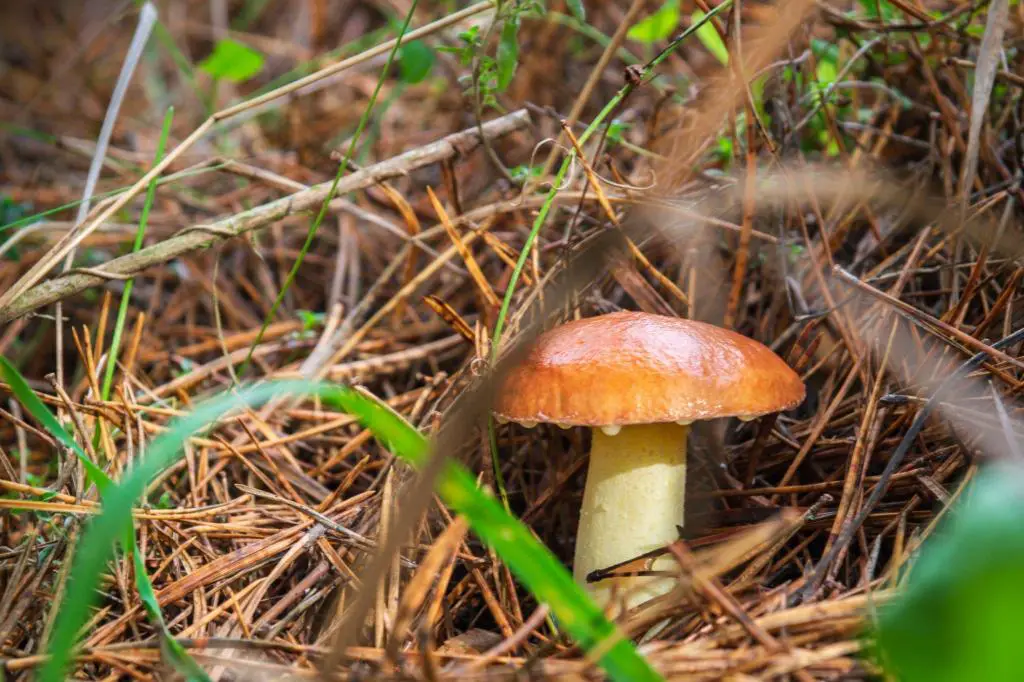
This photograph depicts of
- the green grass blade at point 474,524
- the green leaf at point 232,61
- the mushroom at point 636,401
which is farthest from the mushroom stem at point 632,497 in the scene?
the green leaf at point 232,61

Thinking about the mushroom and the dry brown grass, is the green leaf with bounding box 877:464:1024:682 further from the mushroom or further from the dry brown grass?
the mushroom

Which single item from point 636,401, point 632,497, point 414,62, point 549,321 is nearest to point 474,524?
point 636,401

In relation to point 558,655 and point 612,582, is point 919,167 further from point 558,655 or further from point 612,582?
point 558,655

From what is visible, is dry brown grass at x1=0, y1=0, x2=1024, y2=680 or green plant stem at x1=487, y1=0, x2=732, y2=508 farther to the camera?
green plant stem at x1=487, y1=0, x2=732, y2=508

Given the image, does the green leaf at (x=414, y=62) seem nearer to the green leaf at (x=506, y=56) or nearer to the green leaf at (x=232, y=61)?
the green leaf at (x=506, y=56)

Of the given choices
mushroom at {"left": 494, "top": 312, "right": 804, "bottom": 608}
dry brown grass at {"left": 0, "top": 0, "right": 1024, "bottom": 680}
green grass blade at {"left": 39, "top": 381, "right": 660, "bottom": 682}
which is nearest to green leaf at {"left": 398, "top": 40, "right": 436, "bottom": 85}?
dry brown grass at {"left": 0, "top": 0, "right": 1024, "bottom": 680}

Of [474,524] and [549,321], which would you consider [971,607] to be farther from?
[549,321]
